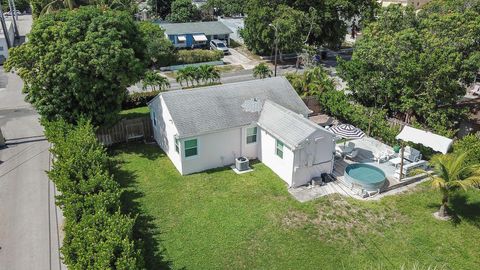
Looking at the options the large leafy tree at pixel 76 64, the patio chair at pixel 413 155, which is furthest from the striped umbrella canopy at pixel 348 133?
the large leafy tree at pixel 76 64

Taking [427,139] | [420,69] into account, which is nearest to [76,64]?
[427,139]

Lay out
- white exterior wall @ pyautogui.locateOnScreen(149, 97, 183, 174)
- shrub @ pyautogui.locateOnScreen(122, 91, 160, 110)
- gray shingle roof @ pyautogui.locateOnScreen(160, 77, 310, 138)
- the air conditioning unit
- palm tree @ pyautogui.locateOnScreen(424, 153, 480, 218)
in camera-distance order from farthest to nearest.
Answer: shrub @ pyautogui.locateOnScreen(122, 91, 160, 110) → the air conditioning unit → white exterior wall @ pyautogui.locateOnScreen(149, 97, 183, 174) → gray shingle roof @ pyautogui.locateOnScreen(160, 77, 310, 138) → palm tree @ pyautogui.locateOnScreen(424, 153, 480, 218)

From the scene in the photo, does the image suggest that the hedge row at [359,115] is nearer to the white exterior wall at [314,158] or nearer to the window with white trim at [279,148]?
the white exterior wall at [314,158]

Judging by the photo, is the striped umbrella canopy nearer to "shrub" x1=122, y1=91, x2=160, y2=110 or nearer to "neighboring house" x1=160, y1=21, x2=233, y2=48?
"shrub" x1=122, y1=91, x2=160, y2=110

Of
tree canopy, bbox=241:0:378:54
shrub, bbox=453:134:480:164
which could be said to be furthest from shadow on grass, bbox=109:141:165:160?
tree canopy, bbox=241:0:378:54

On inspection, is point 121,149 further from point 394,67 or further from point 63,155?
point 394,67

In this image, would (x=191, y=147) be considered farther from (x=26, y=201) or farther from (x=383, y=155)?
(x=383, y=155)

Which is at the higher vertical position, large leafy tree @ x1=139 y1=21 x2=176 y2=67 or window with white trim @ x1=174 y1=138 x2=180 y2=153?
large leafy tree @ x1=139 y1=21 x2=176 y2=67
